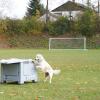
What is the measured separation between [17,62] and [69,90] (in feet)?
8.14

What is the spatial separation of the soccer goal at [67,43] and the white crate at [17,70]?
46.4 metres

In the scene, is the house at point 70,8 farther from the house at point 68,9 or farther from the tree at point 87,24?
the tree at point 87,24

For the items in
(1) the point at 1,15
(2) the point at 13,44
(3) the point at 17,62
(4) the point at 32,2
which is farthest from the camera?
(4) the point at 32,2

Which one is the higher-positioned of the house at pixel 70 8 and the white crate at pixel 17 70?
the house at pixel 70 8

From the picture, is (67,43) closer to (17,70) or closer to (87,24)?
(87,24)

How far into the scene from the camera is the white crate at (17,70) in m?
14.3

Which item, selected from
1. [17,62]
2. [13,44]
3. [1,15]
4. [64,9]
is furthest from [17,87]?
[64,9]

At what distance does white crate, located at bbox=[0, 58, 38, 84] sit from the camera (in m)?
14.3

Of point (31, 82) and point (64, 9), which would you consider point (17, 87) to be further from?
point (64, 9)

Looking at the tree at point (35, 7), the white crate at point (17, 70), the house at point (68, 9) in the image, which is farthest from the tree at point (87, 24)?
the white crate at point (17, 70)

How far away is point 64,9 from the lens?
98438 mm

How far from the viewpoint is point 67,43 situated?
62.5m

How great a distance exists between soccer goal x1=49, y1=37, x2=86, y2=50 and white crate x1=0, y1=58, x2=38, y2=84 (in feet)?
152

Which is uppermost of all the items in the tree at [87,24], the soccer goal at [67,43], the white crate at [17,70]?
the tree at [87,24]
